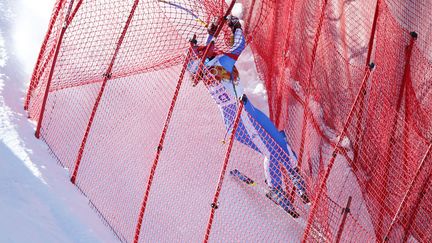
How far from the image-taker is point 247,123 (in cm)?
633

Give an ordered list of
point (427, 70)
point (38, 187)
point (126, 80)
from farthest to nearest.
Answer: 1. point (427, 70)
2. point (126, 80)
3. point (38, 187)

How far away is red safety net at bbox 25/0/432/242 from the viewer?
6184mm

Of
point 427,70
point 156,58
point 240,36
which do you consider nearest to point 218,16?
point 240,36

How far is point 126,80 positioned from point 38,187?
6.38 ft

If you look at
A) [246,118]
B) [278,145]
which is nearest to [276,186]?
[278,145]

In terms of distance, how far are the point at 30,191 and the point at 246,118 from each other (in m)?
1.99

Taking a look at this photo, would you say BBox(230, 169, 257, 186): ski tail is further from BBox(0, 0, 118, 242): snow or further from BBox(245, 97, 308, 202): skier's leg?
BBox(0, 0, 118, 242): snow

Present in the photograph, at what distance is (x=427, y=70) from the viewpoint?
25.5 feet

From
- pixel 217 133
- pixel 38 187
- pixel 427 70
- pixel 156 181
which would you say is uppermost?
pixel 427 70

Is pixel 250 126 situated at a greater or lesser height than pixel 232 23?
lesser

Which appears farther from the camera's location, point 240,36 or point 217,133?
point 217,133

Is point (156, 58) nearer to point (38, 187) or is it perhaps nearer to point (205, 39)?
point (205, 39)

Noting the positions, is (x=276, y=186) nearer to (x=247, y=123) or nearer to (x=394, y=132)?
(x=247, y=123)

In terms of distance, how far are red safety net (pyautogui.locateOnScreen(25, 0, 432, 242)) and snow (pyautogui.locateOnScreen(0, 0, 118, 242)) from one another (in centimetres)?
19
